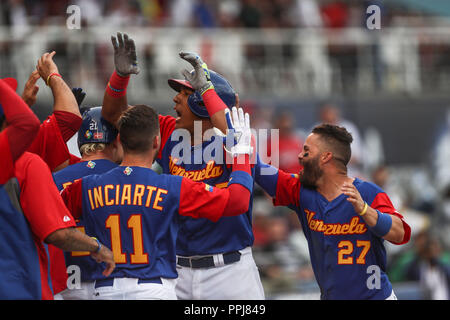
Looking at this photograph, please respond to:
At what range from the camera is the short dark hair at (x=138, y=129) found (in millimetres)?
4656

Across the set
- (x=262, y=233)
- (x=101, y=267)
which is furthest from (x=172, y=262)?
(x=262, y=233)

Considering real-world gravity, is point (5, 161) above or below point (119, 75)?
below

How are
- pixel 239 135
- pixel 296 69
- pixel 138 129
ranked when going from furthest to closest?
pixel 296 69 → pixel 239 135 → pixel 138 129

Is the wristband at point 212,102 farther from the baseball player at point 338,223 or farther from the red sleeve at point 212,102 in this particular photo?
the baseball player at point 338,223

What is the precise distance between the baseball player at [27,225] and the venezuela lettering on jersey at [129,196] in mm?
299

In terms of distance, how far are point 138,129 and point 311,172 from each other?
4.75 ft

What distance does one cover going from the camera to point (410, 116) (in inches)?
569

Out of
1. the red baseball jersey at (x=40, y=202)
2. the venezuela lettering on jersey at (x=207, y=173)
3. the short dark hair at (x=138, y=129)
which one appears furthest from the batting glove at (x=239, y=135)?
the red baseball jersey at (x=40, y=202)

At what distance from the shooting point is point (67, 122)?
515 cm

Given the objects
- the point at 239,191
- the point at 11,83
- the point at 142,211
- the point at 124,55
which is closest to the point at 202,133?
the point at 124,55

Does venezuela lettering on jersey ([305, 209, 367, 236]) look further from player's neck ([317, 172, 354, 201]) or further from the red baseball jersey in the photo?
the red baseball jersey

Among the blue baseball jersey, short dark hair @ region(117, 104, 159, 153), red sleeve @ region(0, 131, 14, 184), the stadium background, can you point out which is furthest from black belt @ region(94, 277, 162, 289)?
the stadium background

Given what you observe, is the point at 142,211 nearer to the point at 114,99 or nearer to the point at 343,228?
the point at 114,99
